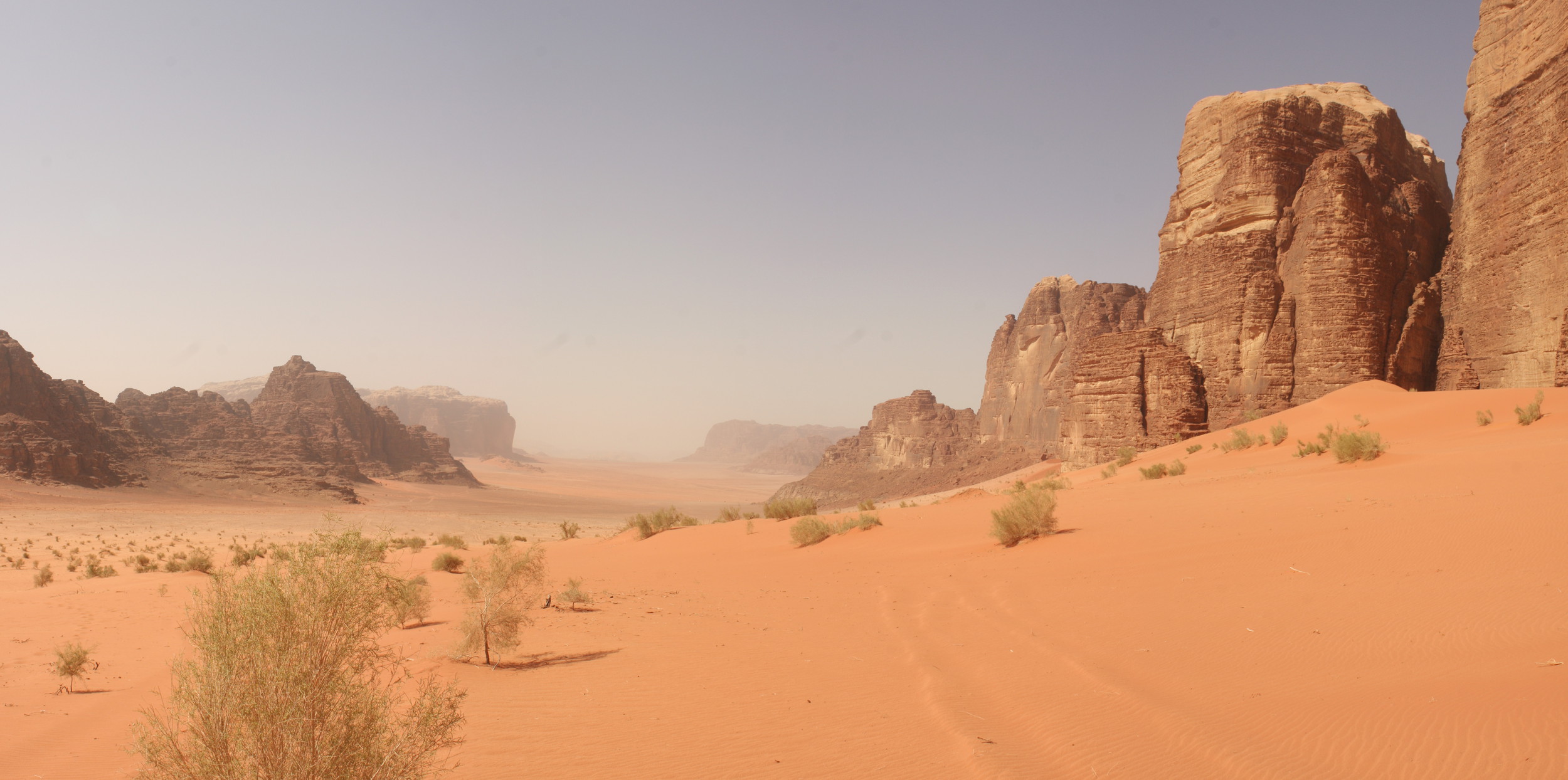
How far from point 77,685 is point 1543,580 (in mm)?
11694

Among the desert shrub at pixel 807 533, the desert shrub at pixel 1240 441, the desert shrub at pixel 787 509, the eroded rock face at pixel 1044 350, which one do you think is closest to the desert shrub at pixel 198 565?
the desert shrub at pixel 807 533

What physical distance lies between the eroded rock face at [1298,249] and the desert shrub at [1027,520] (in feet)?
52.3

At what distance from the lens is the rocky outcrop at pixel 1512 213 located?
17719 millimetres

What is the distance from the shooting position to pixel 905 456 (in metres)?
67.8

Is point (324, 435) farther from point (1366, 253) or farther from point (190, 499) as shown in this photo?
point (1366, 253)

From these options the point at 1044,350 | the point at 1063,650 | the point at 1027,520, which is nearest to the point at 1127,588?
the point at 1063,650

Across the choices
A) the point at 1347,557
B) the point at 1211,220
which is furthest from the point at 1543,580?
the point at 1211,220

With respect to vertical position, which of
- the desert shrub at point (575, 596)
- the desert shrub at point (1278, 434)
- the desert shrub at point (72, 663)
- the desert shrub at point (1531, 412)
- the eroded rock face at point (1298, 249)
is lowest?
the desert shrub at point (575, 596)

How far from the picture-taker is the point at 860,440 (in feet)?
248

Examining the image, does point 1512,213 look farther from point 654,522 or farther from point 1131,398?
point 654,522

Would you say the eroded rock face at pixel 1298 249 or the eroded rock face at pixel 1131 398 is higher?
the eroded rock face at pixel 1298 249

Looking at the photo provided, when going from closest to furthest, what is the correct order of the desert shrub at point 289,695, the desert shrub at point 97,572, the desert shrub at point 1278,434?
the desert shrub at point 289,695 < the desert shrub at point 97,572 < the desert shrub at point 1278,434

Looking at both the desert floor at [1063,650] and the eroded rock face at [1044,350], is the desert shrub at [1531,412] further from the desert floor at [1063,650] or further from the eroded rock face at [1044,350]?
the eroded rock face at [1044,350]

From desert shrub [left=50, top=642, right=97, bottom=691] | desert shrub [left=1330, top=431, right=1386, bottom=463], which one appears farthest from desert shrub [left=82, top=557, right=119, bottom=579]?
desert shrub [left=1330, top=431, right=1386, bottom=463]
